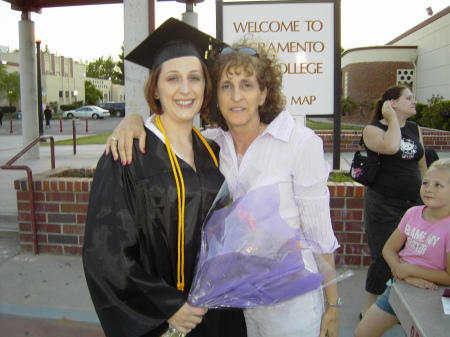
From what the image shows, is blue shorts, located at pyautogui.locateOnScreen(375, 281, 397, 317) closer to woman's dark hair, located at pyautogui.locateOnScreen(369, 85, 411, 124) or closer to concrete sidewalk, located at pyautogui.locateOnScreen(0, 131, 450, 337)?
concrete sidewalk, located at pyautogui.locateOnScreen(0, 131, 450, 337)

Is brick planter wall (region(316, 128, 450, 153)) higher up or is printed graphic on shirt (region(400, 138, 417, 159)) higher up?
printed graphic on shirt (region(400, 138, 417, 159))

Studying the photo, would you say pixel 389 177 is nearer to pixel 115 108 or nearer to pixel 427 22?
pixel 427 22

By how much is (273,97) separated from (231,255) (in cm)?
86

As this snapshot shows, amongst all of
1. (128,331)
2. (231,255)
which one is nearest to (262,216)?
(231,255)

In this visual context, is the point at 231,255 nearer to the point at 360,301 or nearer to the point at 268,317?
the point at 268,317

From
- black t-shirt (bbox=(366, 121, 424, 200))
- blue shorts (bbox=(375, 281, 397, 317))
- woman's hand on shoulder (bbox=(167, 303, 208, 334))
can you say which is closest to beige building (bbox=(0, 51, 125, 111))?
black t-shirt (bbox=(366, 121, 424, 200))

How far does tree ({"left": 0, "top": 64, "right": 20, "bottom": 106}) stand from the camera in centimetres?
4772

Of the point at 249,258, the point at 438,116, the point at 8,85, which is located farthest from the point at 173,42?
the point at 8,85

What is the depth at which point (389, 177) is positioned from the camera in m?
3.25

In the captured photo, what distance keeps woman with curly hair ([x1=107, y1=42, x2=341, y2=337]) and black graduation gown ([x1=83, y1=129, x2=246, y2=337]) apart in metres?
0.15

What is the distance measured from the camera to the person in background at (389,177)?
3.20 metres

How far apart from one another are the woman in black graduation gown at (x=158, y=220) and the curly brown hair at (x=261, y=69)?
0.38ft

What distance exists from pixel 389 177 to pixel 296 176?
1656 millimetres

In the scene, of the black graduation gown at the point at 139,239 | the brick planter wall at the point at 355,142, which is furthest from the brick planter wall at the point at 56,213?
the brick planter wall at the point at 355,142
